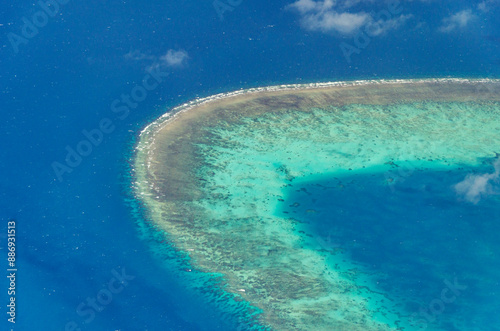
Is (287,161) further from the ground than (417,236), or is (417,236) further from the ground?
(287,161)

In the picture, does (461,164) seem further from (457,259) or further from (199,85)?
(199,85)

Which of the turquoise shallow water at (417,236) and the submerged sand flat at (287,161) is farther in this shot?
the turquoise shallow water at (417,236)

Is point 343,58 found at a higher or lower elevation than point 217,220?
higher

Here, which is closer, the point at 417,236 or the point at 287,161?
the point at 417,236

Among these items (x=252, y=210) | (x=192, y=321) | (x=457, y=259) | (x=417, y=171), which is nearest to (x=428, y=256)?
(x=457, y=259)

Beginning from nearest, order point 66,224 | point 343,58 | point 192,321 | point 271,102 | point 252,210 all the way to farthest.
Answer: point 192,321 < point 66,224 < point 252,210 < point 271,102 < point 343,58

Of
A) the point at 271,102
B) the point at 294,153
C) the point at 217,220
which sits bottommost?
the point at 217,220

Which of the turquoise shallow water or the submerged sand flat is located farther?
the turquoise shallow water

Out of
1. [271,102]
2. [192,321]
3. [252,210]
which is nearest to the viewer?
[192,321]
